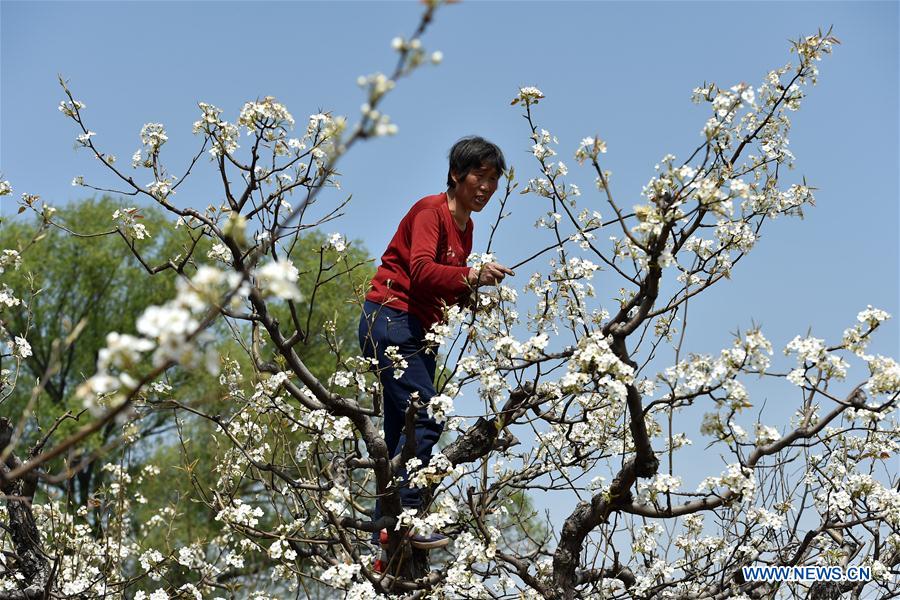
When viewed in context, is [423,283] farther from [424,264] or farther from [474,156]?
[474,156]

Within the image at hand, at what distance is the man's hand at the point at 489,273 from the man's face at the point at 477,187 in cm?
80

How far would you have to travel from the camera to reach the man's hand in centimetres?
418

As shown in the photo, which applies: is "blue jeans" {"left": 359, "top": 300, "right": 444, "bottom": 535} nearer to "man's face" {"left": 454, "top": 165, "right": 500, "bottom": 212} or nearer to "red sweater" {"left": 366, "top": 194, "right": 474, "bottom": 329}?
"red sweater" {"left": 366, "top": 194, "right": 474, "bottom": 329}

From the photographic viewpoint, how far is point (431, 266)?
4402 millimetres

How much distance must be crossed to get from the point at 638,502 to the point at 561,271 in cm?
127

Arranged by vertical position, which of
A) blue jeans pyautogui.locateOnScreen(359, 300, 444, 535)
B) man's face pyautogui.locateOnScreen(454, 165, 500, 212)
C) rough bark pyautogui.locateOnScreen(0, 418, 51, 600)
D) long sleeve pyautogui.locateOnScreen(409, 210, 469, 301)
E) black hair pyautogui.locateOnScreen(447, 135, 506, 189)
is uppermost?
black hair pyautogui.locateOnScreen(447, 135, 506, 189)

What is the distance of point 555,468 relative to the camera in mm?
4922

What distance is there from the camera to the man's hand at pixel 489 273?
4.18m

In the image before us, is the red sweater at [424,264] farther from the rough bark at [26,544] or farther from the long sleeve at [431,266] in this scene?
the rough bark at [26,544]

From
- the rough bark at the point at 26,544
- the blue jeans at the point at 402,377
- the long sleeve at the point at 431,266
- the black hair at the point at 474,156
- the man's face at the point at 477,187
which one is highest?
the black hair at the point at 474,156

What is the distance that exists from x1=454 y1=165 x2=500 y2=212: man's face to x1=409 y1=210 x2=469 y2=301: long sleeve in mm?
260

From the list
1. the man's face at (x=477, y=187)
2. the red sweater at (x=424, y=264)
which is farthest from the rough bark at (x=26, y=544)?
the man's face at (x=477, y=187)

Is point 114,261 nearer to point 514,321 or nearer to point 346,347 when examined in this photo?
point 346,347

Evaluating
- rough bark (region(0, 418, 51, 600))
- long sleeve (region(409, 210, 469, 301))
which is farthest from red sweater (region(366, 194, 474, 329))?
rough bark (region(0, 418, 51, 600))
